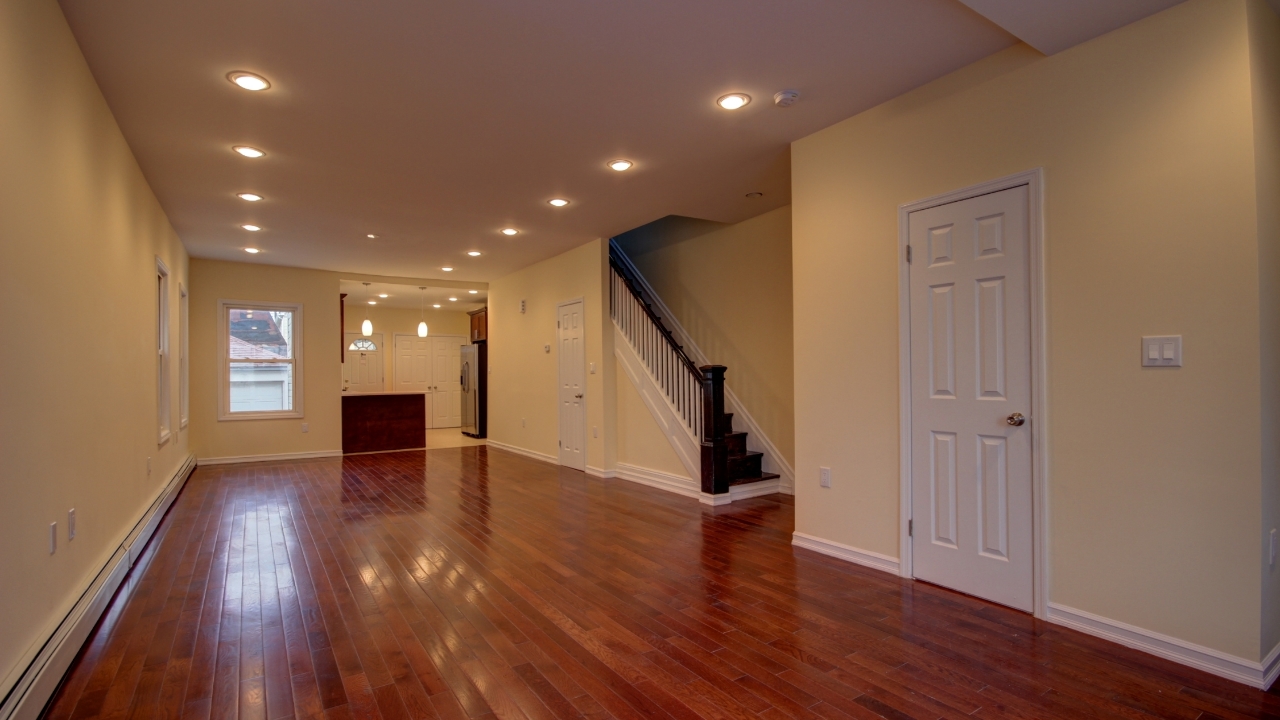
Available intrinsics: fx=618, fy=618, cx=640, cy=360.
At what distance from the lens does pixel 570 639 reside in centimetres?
262

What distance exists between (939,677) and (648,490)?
3843 millimetres

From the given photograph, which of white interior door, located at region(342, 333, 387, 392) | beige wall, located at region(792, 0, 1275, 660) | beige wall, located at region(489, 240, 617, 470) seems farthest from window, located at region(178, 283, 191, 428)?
beige wall, located at region(792, 0, 1275, 660)

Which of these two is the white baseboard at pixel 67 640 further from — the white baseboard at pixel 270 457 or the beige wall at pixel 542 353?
the white baseboard at pixel 270 457

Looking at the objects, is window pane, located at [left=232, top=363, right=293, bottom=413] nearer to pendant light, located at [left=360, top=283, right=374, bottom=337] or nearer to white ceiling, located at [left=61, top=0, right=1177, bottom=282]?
pendant light, located at [left=360, top=283, right=374, bottom=337]

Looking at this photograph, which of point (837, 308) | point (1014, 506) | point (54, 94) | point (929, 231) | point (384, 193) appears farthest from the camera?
point (384, 193)

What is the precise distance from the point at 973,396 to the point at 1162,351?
75cm

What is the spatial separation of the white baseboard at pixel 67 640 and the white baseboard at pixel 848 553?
3522 mm

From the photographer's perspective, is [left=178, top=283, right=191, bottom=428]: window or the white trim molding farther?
the white trim molding

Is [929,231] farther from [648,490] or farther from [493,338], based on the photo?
[493,338]

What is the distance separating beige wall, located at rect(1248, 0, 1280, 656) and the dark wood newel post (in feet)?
11.0

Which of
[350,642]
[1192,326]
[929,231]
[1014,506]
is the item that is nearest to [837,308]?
[929,231]

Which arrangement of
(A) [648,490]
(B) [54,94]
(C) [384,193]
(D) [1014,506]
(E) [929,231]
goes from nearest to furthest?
1. (B) [54,94]
2. (D) [1014,506]
3. (E) [929,231]
4. (C) [384,193]
5. (A) [648,490]

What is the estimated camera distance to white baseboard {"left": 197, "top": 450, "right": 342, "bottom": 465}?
7791 mm

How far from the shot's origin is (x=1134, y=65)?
2.49 meters
